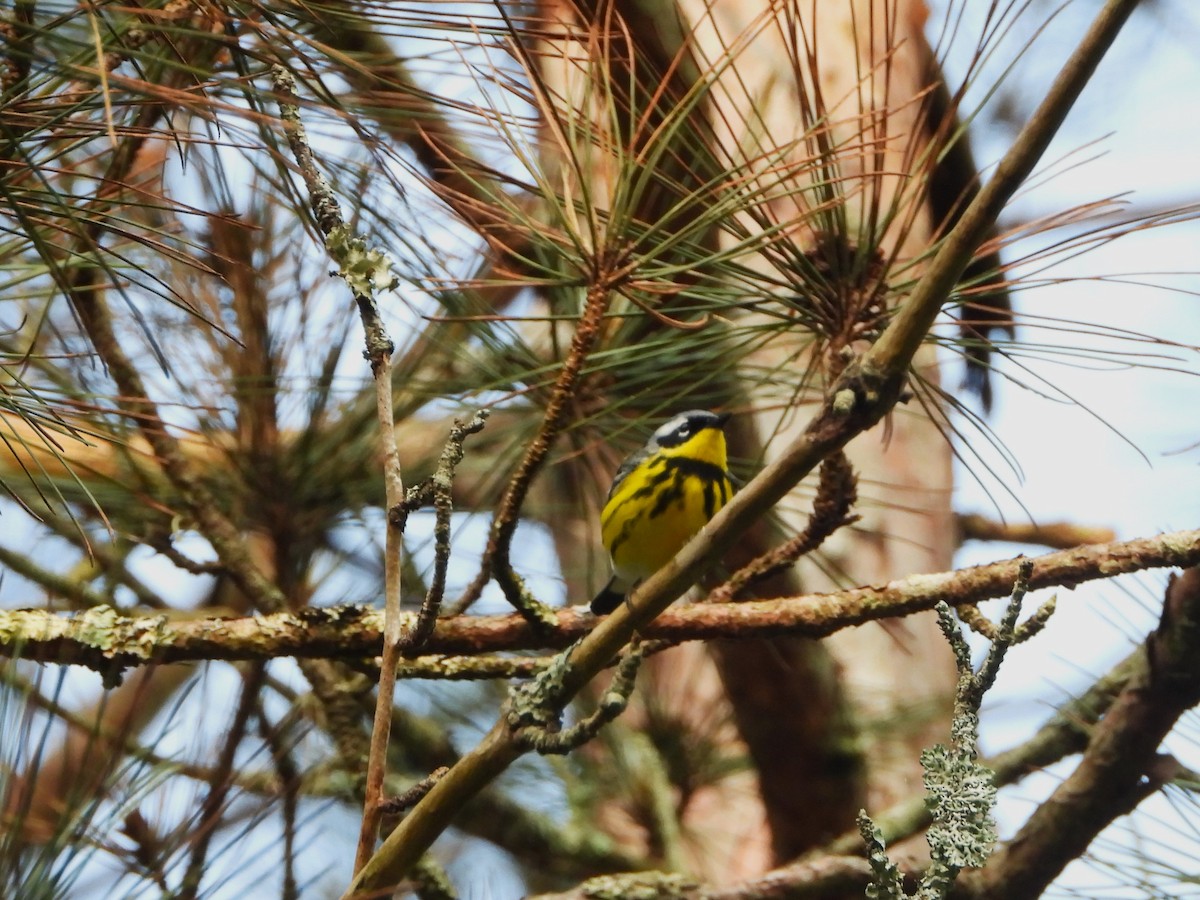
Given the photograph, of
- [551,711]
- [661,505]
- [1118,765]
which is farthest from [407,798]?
[661,505]

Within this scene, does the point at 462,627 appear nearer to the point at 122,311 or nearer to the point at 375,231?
the point at 375,231

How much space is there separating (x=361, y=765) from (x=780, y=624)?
0.91m

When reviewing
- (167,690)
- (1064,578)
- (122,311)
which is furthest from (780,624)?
(167,690)

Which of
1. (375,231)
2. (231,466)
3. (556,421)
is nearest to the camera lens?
(556,421)

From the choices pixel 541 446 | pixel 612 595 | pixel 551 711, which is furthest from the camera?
pixel 612 595

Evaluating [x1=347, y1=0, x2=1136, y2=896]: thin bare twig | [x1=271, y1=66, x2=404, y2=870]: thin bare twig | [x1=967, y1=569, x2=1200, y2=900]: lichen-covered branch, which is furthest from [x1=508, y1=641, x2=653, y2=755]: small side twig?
[x1=967, y1=569, x2=1200, y2=900]: lichen-covered branch

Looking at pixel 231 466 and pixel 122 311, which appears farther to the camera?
pixel 122 311

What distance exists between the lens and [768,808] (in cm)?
300

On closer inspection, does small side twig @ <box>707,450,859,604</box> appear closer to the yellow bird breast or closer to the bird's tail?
the yellow bird breast

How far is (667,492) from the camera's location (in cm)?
248

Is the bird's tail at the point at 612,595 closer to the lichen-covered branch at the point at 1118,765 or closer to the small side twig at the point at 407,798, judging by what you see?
the lichen-covered branch at the point at 1118,765

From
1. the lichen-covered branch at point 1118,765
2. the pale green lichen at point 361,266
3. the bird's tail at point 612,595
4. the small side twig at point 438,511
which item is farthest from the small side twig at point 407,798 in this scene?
the bird's tail at point 612,595

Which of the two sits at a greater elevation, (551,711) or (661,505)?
(661,505)

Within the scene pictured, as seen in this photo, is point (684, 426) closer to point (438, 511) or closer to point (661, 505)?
point (661, 505)
